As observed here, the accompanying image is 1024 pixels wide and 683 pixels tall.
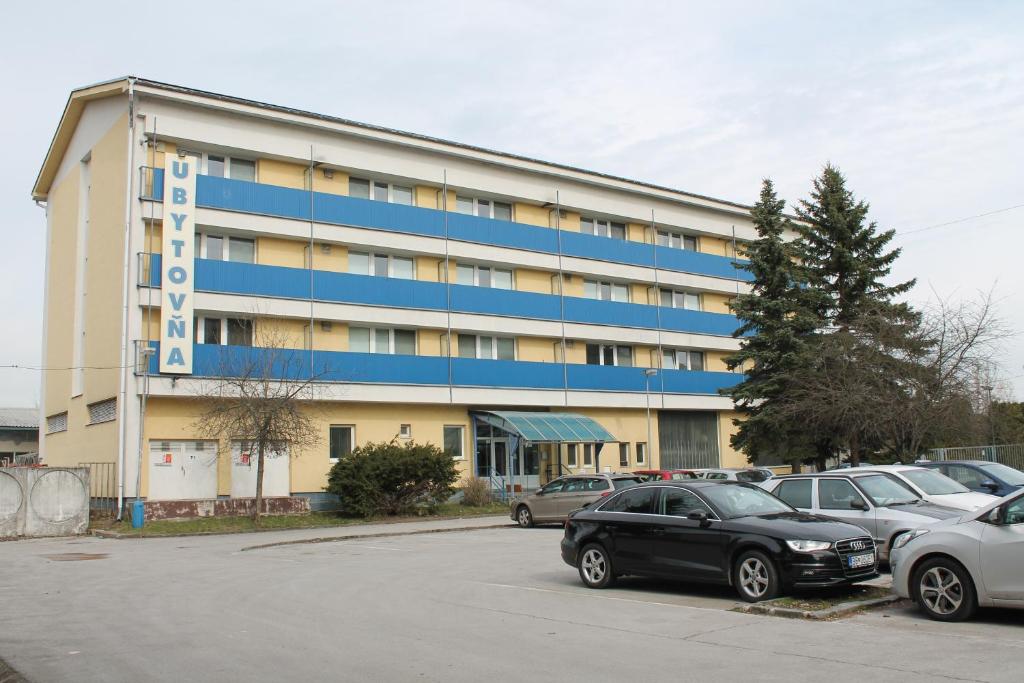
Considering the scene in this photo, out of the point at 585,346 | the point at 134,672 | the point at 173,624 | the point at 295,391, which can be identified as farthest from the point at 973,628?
the point at 585,346

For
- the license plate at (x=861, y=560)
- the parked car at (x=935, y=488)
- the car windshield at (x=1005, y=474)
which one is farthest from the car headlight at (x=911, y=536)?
the car windshield at (x=1005, y=474)

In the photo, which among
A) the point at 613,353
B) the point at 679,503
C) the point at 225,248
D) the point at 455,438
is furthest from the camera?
the point at 613,353

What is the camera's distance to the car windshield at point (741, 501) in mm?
12023

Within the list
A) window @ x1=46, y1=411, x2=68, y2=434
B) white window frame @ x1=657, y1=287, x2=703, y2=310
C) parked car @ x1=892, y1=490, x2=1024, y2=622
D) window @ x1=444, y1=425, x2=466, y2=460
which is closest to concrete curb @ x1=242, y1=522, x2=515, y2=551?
window @ x1=444, y1=425, x2=466, y2=460

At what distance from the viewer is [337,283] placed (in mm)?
36094

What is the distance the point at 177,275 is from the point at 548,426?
16014 mm

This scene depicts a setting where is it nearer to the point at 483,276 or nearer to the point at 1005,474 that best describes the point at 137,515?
the point at 483,276

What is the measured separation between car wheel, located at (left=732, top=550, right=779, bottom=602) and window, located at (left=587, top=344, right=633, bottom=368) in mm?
33423

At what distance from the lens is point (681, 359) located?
4909cm

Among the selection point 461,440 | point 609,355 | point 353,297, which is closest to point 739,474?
point 461,440

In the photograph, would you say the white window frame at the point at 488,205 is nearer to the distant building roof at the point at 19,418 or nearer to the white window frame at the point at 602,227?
the white window frame at the point at 602,227

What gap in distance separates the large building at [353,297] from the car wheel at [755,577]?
23489mm

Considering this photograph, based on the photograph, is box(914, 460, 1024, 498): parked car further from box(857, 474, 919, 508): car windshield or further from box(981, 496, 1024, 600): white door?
box(981, 496, 1024, 600): white door

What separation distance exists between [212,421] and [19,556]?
33.3ft
